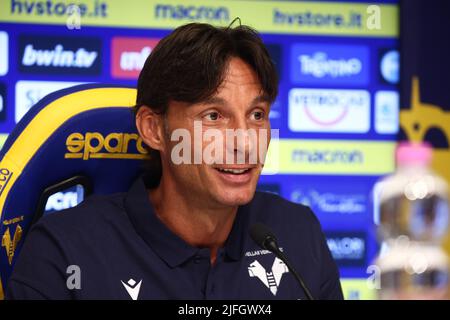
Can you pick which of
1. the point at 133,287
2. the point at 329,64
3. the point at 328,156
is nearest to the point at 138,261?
the point at 133,287

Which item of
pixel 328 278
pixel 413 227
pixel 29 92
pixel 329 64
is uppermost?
pixel 329 64

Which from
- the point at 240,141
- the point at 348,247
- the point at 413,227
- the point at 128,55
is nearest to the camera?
the point at 240,141

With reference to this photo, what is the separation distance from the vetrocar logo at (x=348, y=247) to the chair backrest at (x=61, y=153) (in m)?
2.08

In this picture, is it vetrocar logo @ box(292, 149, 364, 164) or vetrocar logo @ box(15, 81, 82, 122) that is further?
vetrocar logo @ box(292, 149, 364, 164)

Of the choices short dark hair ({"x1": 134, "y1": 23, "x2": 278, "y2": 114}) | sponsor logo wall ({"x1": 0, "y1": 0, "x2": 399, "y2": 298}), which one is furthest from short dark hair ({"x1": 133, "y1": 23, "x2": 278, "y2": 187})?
sponsor logo wall ({"x1": 0, "y1": 0, "x2": 399, "y2": 298})

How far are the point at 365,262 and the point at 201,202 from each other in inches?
86.6

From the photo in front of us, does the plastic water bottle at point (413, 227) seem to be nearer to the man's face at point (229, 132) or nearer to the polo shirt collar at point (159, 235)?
the polo shirt collar at point (159, 235)

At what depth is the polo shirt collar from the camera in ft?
4.63

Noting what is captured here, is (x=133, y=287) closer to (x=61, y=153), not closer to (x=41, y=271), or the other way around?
(x=41, y=271)

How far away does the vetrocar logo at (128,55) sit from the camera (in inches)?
131

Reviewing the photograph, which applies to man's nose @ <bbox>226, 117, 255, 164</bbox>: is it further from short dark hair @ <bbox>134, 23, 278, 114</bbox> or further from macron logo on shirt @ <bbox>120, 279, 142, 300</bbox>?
macron logo on shirt @ <bbox>120, 279, 142, 300</bbox>

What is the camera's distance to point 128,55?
11.0ft

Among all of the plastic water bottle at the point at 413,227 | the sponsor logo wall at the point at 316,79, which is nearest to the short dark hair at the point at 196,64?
the plastic water bottle at the point at 413,227

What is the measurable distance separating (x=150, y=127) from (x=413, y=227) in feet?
6.67
